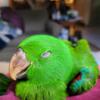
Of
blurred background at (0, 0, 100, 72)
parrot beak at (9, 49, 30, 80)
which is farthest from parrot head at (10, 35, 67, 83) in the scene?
blurred background at (0, 0, 100, 72)

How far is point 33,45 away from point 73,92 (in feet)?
0.71

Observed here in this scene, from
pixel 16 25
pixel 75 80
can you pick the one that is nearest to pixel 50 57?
pixel 75 80

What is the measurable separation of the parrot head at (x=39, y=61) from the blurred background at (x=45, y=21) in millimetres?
1754

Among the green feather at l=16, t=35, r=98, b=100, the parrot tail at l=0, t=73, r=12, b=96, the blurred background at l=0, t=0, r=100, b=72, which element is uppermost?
the green feather at l=16, t=35, r=98, b=100

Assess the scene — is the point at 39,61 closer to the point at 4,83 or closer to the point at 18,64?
→ the point at 18,64

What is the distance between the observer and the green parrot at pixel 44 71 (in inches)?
27.7

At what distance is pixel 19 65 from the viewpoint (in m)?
0.72

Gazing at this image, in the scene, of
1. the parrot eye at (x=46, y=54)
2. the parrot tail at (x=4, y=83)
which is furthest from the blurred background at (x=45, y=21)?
the parrot eye at (x=46, y=54)

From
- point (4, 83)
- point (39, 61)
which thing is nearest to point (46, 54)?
point (39, 61)

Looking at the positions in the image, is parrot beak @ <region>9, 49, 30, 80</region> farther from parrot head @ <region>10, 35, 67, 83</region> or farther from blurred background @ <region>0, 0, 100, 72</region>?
blurred background @ <region>0, 0, 100, 72</region>

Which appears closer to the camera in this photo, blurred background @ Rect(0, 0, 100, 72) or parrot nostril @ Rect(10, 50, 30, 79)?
parrot nostril @ Rect(10, 50, 30, 79)

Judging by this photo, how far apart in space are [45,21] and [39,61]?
2.67 m

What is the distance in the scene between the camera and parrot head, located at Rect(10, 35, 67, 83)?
2.32 ft

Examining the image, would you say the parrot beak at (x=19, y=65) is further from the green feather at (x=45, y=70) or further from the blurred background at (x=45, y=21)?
the blurred background at (x=45, y=21)
